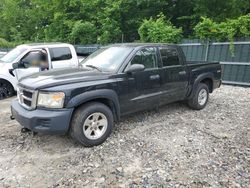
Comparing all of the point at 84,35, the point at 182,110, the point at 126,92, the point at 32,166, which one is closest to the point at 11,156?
the point at 32,166

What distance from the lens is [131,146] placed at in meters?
4.25

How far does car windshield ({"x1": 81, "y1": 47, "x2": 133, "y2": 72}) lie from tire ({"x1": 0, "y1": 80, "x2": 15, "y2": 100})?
12.9 feet

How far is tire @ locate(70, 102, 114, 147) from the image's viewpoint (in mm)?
3959

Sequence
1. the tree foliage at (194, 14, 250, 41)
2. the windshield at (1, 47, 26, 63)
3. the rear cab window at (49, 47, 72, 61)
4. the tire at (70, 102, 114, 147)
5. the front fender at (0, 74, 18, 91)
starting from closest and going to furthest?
the tire at (70, 102, 114, 147) < the front fender at (0, 74, 18, 91) < the windshield at (1, 47, 26, 63) < the rear cab window at (49, 47, 72, 61) < the tree foliage at (194, 14, 250, 41)

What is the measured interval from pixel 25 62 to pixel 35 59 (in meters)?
0.33

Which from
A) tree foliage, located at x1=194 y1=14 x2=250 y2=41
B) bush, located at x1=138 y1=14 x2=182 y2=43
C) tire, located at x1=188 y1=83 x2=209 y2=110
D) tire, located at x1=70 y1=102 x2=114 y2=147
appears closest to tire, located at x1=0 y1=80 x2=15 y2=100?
tire, located at x1=70 y1=102 x2=114 y2=147

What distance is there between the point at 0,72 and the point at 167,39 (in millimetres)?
6872

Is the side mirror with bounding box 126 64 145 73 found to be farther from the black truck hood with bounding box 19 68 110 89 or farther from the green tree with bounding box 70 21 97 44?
the green tree with bounding box 70 21 97 44

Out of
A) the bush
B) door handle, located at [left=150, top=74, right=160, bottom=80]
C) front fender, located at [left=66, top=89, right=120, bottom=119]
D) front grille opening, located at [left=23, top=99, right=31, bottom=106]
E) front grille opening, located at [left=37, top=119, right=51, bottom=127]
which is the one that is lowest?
front grille opening, located at [left=37, top=119, right=51, bottom=127]

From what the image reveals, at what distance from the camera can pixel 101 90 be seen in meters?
4.16

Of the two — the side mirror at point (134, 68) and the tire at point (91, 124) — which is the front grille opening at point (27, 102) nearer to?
the tire at point (91, 124)

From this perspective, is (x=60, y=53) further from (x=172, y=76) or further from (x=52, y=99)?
(x=52, y=99)

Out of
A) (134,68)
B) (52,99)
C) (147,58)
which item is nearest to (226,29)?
(147,58)

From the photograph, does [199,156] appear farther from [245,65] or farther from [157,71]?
[245,65]
